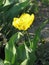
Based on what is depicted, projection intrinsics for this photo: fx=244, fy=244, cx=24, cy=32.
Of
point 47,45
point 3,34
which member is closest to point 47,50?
point 47,45

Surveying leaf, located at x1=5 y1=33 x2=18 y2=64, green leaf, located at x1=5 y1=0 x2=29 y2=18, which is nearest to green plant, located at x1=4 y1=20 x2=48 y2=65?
leaf, located at x1=5 y1=33 x2=18 y2=64

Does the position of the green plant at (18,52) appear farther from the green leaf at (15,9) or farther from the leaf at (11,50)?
the green leaf at (15,9)

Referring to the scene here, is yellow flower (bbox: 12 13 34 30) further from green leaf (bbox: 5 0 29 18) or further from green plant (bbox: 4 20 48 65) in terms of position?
green leaf (bbox: 5 0 29 18)

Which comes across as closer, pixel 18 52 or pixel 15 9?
pixel 18 52

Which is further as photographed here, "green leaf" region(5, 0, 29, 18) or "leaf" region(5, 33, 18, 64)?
"green leaf" region(5, 0, 29, 18)

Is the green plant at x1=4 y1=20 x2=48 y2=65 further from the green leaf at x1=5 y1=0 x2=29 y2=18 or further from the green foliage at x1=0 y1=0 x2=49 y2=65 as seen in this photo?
the green leaf at x1=5 y1=0 x2=29 y2=18

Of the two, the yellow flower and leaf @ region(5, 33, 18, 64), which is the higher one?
the yellow flower

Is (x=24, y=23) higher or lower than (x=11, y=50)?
higher

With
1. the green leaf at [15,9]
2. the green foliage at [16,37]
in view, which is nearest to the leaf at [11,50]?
the green foliage at [16,37]

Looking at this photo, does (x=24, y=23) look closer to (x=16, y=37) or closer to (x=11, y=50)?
(x=16, y=37)

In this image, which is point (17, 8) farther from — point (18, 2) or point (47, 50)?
point (47, 50)

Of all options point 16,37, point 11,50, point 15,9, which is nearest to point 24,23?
point 16,37
